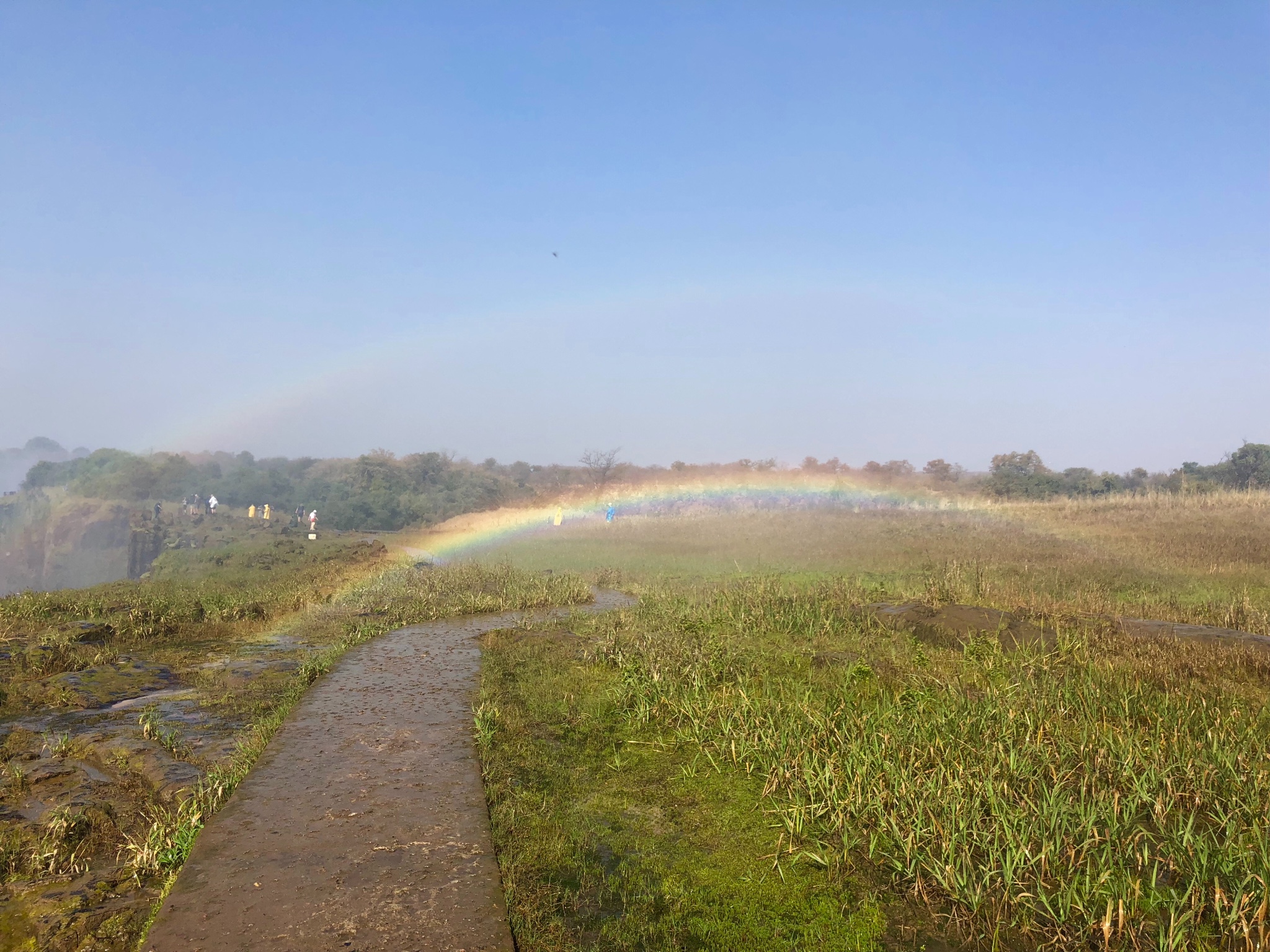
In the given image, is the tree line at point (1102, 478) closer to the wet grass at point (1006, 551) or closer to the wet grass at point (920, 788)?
the wet grass at point (1006, 551)

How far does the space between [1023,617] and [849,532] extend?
57.3ft

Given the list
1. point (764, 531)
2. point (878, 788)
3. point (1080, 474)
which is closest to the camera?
point (878, 788)

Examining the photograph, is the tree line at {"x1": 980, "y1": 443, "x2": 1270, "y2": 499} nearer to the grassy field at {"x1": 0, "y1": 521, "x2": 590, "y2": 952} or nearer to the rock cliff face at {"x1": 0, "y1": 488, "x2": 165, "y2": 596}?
the grassy field at {"x1": 0, "y1": 521, "x2": 590, "y2": 952}

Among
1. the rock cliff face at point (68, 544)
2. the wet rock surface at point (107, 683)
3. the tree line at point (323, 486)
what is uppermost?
the tree line at point (323, 486)

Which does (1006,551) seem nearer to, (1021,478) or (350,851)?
(350,851)

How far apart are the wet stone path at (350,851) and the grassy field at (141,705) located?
32cm

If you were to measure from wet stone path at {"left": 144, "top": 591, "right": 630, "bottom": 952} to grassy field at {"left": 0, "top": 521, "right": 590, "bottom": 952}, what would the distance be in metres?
0.32

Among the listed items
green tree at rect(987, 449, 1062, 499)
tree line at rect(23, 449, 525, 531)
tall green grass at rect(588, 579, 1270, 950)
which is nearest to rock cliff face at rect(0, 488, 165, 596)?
tree line at rect(23, 449, 525, 531)

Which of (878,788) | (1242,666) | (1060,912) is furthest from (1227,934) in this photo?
(1242,666)

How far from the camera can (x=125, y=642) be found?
426 inches

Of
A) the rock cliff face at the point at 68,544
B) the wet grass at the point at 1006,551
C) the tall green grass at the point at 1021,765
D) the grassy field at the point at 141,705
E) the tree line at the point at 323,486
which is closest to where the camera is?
the tall green grass at the point at 1021,765

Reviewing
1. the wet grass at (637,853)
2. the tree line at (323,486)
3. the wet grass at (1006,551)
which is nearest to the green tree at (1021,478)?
the wet grass at (1006,551)

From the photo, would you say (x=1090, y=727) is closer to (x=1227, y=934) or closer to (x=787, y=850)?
(x=1227, y=934)

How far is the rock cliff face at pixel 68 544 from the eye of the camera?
46.0m
